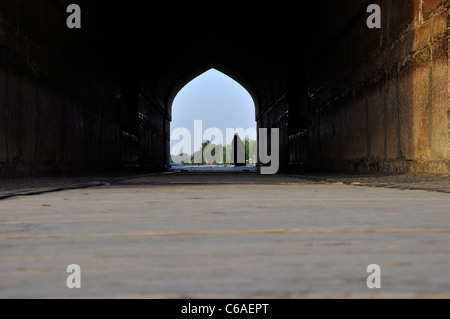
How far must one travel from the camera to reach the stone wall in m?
5.98

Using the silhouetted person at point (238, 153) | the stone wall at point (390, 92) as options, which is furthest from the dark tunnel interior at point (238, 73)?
the silhouetted person at point (238, 153)

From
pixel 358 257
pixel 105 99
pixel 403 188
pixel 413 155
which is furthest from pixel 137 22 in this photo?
pixel 358 257

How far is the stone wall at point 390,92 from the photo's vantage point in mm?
5977

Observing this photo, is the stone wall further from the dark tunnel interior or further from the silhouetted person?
the silhouetted person

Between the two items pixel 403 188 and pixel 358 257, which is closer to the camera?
pixel 358 257

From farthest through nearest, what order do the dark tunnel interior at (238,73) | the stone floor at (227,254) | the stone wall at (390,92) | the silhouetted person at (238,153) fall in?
the silhouetted person at (238,153), the dark tunnel interior at (238,73), the stone wall at (390,92), the stone floor at (227,254)

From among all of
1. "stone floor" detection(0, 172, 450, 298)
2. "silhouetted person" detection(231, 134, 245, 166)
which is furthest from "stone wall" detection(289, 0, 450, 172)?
"silhouetted person" detection(231, 134, 245, 166)

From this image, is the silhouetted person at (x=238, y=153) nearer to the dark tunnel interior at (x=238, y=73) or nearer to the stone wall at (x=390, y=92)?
the dark tunnel interior at (x=238, y=73)

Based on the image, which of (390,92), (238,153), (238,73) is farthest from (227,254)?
(238,153)

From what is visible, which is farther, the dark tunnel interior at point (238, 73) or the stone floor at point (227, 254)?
the dark tunnel interior at point (238, 73)

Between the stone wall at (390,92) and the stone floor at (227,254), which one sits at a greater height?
the stone wall at (390,92)

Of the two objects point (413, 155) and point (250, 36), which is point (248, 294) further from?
point (250, 36)
